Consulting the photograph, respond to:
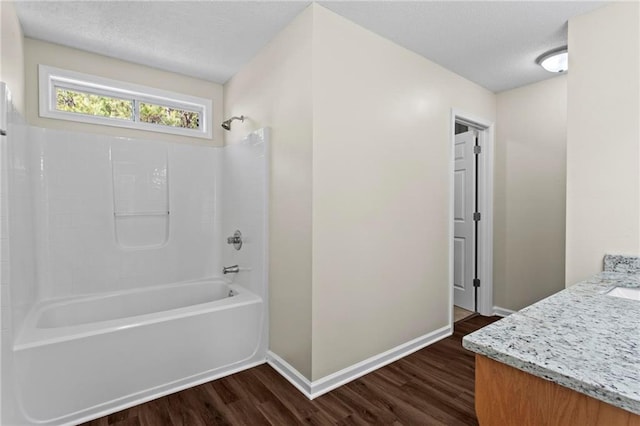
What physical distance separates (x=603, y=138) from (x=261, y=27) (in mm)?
2323

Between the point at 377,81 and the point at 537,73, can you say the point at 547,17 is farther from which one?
the point at 377,81

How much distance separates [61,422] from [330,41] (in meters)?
2.74

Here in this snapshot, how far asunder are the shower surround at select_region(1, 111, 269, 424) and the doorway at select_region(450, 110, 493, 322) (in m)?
2.25

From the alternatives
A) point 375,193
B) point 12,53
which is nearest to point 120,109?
point 12,53

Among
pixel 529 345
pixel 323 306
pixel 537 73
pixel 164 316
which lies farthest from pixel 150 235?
pixel 537 73

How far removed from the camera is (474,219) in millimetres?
3518

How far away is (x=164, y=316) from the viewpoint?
2.11 metres

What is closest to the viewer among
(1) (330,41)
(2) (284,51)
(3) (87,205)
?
(1) (330,41)

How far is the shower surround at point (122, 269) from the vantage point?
1.78 meters

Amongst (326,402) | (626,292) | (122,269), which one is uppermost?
(626,292)

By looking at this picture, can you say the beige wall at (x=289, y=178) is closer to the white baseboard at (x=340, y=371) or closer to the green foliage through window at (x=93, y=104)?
the white baseboard at (x=340, y=371)

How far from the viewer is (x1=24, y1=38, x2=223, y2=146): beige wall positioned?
2.42 meters

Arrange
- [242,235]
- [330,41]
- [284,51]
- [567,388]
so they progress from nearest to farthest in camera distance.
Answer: [567,388]
[330,41]
[284,51]
[242,235]

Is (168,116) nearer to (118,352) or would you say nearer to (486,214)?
(118,352)
